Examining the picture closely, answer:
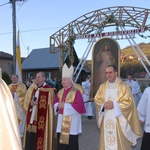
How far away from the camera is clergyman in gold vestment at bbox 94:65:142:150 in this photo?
4617 mm

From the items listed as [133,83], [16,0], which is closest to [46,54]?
[16,0]

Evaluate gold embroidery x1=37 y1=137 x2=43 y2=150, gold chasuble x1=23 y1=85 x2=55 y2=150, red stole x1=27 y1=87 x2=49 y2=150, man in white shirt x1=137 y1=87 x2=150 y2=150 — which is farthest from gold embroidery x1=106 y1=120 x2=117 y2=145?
gold embroidery x1=37 y1=137 x2=43 y2=150

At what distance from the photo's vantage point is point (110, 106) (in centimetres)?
458

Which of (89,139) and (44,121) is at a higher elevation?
(44,121)

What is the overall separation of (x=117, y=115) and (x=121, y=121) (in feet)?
0.57

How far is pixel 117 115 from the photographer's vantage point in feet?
15.0

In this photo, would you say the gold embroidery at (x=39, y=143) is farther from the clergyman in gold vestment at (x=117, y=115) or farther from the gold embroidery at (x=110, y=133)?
the gold embroidery at (x=110, y=133)

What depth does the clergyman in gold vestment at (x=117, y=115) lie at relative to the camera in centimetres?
462

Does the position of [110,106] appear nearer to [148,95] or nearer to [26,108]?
[148,95]

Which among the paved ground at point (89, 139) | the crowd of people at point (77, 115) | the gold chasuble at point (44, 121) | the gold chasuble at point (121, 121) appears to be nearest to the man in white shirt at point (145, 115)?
the crowd of people at point (77, 115)

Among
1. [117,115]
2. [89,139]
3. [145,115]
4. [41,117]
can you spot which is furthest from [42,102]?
[89,139]

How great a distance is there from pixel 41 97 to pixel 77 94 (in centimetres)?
96

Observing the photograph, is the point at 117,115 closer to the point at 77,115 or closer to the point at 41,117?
the point at 77,115

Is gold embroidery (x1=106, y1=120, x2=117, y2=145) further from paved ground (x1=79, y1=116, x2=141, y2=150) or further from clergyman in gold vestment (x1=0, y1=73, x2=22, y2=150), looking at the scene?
clergyman in gold vestment (x1=0, y1=73, x2=22, y2=150)
